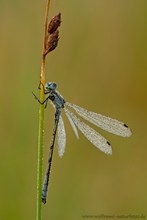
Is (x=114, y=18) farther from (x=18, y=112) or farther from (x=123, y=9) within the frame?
(x=18, y=112)

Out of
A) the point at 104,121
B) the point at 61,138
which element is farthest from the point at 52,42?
the point at 104,121

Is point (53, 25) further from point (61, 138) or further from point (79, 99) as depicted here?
point (79, 99)

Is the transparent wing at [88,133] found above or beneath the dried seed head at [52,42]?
beneath

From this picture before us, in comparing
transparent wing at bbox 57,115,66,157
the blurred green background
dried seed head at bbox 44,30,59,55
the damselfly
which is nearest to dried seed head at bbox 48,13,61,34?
dried seed head at bbox 44,30,59,55

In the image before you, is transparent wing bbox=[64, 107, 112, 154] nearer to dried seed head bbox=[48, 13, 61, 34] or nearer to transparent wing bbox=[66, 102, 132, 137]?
transparent wing bbox=[66, 102, 132, 137]

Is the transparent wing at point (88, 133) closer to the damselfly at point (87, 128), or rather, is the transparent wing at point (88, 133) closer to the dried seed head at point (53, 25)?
the damselfly at point (87, 128)

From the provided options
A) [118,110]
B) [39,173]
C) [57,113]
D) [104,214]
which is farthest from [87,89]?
[39,173]

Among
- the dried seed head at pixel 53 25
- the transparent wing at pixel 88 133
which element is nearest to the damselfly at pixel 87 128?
the transparent wing at pixel 88 133
